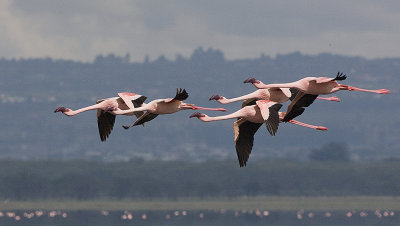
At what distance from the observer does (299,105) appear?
88.7ft

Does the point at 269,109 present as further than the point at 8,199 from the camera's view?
No

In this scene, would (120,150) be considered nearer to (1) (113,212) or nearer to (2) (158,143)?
(2) (158,143)

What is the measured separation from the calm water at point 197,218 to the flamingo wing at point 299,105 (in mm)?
59397

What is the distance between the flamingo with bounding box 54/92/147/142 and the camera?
93.5ft

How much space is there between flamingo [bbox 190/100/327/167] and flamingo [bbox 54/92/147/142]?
6.86 ft

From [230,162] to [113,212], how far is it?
10.4 meters

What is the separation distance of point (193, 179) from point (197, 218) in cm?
504

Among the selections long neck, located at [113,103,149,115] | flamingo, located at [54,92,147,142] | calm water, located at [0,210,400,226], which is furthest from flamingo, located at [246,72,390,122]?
calm water, located at [0,210,400,226]

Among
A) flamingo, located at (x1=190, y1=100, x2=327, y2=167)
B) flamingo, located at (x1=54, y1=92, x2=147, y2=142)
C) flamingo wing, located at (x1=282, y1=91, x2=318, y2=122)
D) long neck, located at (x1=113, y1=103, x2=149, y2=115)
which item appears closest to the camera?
flamingo, located at (x1=190, y1=100, x2=327, y2=167)

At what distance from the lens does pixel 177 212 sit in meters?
99.8

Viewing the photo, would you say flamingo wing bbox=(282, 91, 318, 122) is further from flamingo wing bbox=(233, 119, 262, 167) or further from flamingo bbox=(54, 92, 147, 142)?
flamingo bbox=(54, 92, 147, 142)

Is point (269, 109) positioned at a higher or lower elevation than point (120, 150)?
lower

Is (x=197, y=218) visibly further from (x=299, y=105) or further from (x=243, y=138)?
(x=299, y=105)

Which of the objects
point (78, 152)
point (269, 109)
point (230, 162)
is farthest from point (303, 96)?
point (78, 152)
